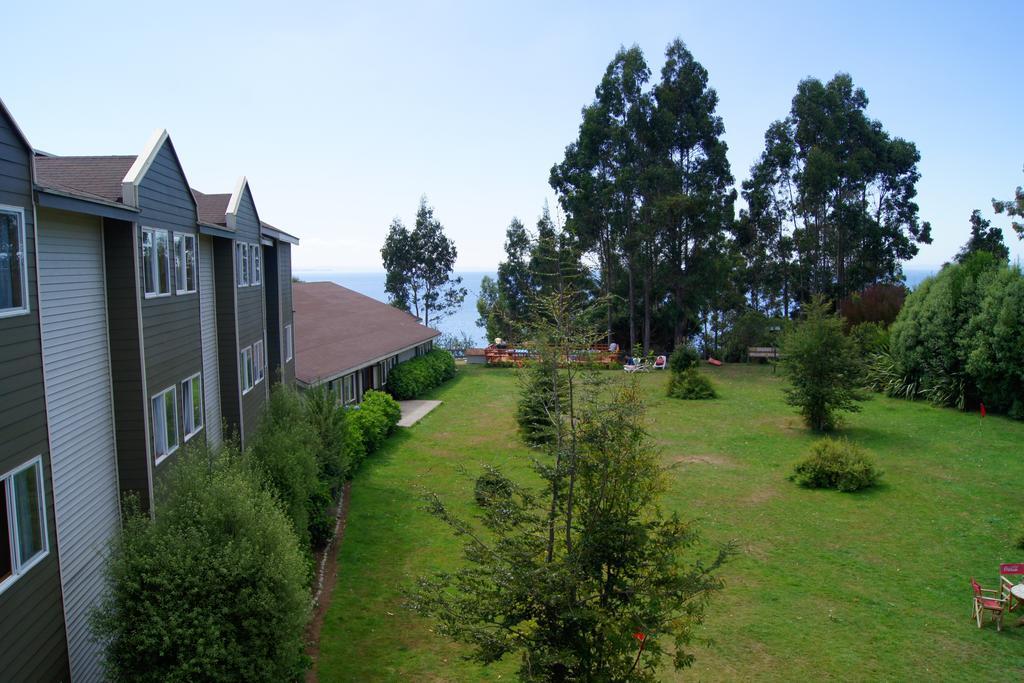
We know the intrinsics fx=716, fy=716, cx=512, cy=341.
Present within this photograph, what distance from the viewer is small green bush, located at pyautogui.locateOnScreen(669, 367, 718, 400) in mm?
34928

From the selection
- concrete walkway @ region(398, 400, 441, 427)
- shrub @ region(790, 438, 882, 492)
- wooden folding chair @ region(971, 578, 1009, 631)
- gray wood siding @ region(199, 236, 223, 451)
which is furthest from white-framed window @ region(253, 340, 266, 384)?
wooden folding chair @ region(971, 578, 1009, 631)

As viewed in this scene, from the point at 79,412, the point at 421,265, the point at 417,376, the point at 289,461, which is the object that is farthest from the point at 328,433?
the point at 421,265

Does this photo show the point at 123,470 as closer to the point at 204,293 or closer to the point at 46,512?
the point at 46,512

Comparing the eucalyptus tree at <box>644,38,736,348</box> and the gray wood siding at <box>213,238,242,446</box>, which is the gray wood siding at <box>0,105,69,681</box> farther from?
the eucalyptus tree at <box>644,38,736,348</box>

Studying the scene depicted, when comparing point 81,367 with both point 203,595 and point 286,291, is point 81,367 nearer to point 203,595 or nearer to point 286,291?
point 203,595

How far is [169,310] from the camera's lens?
12.8 metres

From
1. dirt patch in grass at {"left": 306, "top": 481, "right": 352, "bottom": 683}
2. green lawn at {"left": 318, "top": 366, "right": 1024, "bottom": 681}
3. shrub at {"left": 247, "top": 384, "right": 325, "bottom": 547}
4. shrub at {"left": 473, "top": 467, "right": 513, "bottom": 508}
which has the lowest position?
dirt patch in grass at {"left": 306, "top": 481, "right": 352, "bottom": 683}

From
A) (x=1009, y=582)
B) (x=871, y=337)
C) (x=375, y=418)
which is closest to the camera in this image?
(x=1009, y=582)

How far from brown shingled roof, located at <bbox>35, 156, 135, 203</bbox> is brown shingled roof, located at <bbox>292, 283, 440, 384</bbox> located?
1229 cm

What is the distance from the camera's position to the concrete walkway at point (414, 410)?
2986 centimetres

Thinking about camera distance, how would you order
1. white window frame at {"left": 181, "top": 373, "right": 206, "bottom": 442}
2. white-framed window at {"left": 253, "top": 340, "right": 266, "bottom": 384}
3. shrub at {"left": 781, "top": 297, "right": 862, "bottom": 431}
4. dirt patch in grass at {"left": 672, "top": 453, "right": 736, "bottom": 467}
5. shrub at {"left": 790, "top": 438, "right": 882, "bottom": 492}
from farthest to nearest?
shrub at {"left": 781, "top": 297, "right": 862, "bottom": 431}
dirt patch in grass at {"left": 672, "top": 453, "right": 736, "bottom": 467}
shrub at {"left": 790, "top": 438, "right": 882, "bottom": 492}
white-framed window at {"left": 253, "top": 340, "right": 266, "bottom": 384}
white window frame at {"left": 181, "top": 373, "right": 206, "bottom": 442}

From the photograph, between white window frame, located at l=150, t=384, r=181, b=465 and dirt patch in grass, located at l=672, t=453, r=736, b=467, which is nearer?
white window frame, located at l=150, t=384, r=181, b=465

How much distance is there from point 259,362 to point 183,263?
6.31m

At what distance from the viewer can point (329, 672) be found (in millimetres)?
11078
